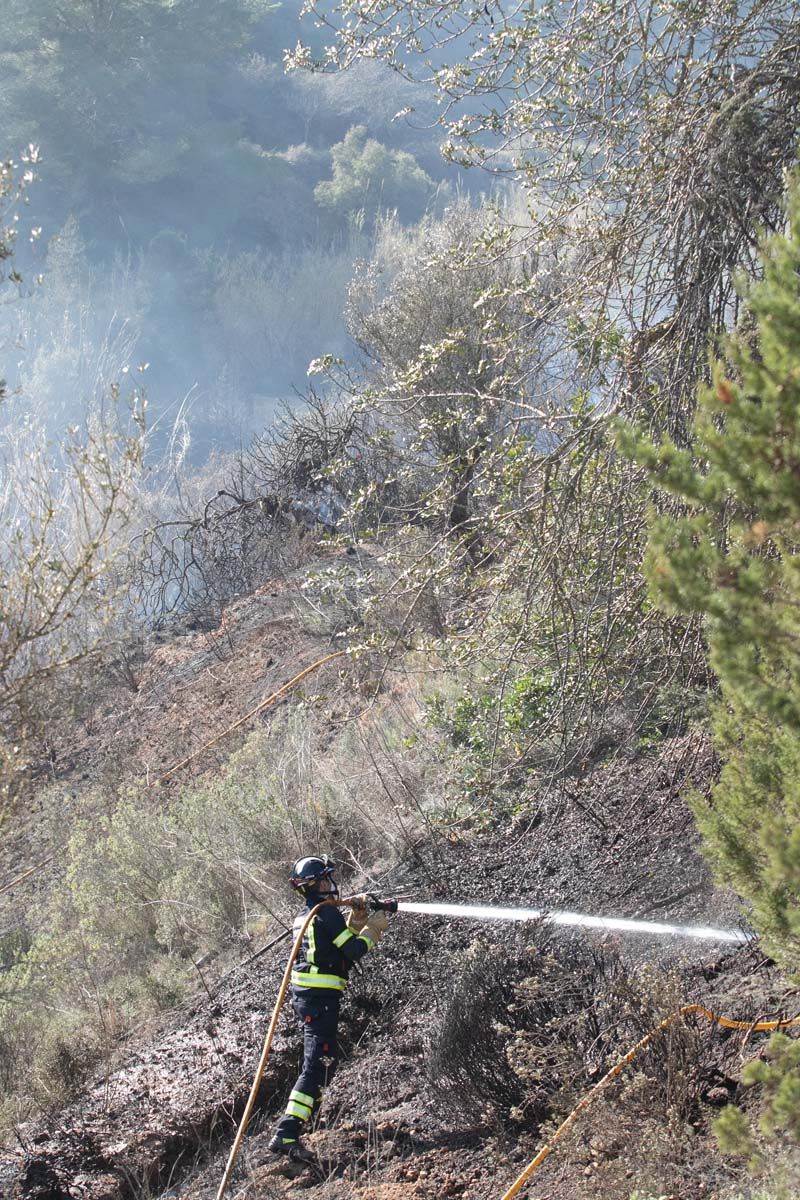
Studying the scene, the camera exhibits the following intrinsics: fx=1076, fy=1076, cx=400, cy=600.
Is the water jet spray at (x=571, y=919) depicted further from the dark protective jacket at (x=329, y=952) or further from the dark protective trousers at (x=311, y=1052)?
the dark protective trousers at (x=311, y=1052)

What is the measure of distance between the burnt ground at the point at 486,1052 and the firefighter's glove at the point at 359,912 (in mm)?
531

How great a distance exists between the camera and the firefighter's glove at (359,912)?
5668 mm

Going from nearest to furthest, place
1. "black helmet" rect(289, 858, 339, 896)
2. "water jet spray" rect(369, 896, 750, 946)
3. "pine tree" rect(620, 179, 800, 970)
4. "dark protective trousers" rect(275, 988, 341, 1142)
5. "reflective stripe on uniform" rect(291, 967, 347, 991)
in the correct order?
"pine tree" rect(620, 179, 800, 970), "water jet spray" rect(369, 896, 750, 946), "dark protective trousers" rect(275, 988, 341, 1142), "reflective stripe on uniform" rect(291, 967, 347, 991), "black helmet" rect(289, 858, 339, 896)

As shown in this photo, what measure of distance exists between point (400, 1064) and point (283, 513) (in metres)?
14.2

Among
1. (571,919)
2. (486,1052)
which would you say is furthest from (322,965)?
(571,919)

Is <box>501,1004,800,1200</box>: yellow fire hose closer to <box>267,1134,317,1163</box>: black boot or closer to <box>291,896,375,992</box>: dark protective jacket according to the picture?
<box>267,1134,317,1163</box>: black boot

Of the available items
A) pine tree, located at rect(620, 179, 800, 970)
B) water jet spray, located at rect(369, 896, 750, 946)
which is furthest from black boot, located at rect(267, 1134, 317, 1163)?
pine tree, located at rect(620, 179, 800, 970)

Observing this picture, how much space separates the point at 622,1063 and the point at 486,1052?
1029mm

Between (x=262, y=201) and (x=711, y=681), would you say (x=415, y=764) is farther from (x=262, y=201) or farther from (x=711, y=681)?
(x=262, y=201)

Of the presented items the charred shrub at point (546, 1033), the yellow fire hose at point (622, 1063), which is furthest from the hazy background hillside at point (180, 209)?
the yellow fire hose at point (622, 1063)

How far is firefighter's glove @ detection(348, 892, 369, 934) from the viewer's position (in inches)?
223

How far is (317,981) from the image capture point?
5.56 m

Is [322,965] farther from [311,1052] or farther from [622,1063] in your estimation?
[622,1063]

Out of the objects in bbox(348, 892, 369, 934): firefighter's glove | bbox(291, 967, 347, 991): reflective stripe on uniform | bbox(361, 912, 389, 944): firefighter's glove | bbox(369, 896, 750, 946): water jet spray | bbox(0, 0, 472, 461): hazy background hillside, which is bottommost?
bbox(369, 896, 750, 946): water jet spray
